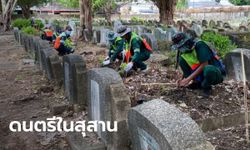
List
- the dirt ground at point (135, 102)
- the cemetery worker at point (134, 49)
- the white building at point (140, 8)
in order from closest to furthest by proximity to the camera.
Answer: the dirt ground at point (135, 102) < the cemetery worker at point (134, 49) < the white building at point (140, 8)

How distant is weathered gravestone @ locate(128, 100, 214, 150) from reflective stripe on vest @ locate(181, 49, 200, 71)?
2.39 m

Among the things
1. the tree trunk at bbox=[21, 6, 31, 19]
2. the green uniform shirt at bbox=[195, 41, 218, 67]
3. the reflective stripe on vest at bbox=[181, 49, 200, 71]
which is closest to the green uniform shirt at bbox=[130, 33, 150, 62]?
the reflective stripe on vest at bbox=[181, 49, 200, 71]

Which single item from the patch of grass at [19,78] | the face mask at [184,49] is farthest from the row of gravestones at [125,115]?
the patch of grass at [19,78]

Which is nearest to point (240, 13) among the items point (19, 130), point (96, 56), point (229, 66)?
point (96, 56)

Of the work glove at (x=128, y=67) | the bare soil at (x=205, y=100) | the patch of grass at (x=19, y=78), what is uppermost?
the work glove at (x=128, y=67)

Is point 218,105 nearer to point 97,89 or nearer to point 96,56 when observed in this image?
point 97,89

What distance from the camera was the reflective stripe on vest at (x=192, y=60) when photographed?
568 centimetres

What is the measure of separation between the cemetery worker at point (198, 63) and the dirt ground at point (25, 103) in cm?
209

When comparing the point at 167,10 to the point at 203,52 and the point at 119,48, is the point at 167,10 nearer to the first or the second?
the point at 119,48

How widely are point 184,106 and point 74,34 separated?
1455 centimetres

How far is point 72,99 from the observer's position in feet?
21.3

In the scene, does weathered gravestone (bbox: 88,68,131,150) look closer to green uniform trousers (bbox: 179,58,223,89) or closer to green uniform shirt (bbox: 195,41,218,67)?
green uniform shirt (bbox: 195,41,218,67)

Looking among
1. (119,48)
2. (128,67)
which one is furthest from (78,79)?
(119,48)

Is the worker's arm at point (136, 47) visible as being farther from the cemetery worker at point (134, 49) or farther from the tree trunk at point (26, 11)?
the tree trunk at point (26, 11)
